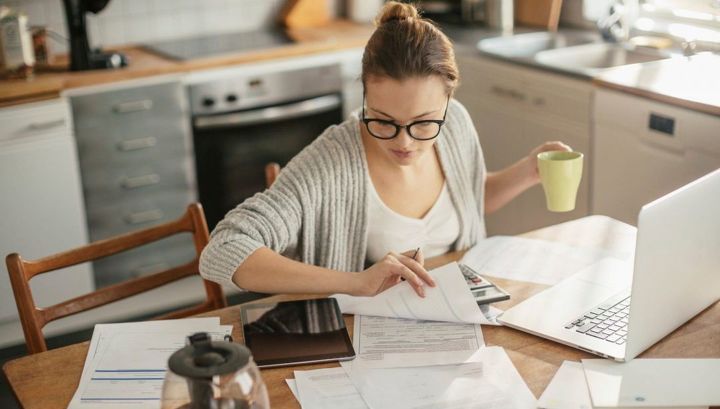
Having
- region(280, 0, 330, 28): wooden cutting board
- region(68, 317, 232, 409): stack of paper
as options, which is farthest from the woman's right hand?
region(280, 0, 330, 28): wooden cutting board

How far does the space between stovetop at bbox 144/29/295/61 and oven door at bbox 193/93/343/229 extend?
0.85ft

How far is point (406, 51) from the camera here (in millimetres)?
1830

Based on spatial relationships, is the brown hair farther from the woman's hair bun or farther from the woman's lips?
the woman's lips

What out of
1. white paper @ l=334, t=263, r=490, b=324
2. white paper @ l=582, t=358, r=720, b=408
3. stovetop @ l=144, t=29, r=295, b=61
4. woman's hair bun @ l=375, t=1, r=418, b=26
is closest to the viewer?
white paper @ l=582, t=358, r=720, b=408

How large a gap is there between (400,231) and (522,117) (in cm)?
149

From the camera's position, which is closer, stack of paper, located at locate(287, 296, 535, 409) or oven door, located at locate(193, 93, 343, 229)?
stack of paper, located at locate(287, 296, 535, 409)

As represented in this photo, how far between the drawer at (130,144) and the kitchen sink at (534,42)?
1248 millimetres

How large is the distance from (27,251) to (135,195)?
44 centimetres

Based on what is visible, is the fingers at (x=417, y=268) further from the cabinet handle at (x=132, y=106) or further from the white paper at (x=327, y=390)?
the cabinet handle at (x=132, y=106)

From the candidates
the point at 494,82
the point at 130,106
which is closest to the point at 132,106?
the point at 130,106

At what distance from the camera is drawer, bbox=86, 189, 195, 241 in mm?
3389

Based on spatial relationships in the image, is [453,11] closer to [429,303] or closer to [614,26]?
[614,26]

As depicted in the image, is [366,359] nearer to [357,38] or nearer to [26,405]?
[26,405]

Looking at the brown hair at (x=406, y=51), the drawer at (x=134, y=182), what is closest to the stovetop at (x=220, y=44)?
the drawer at (x=134, y=182)
